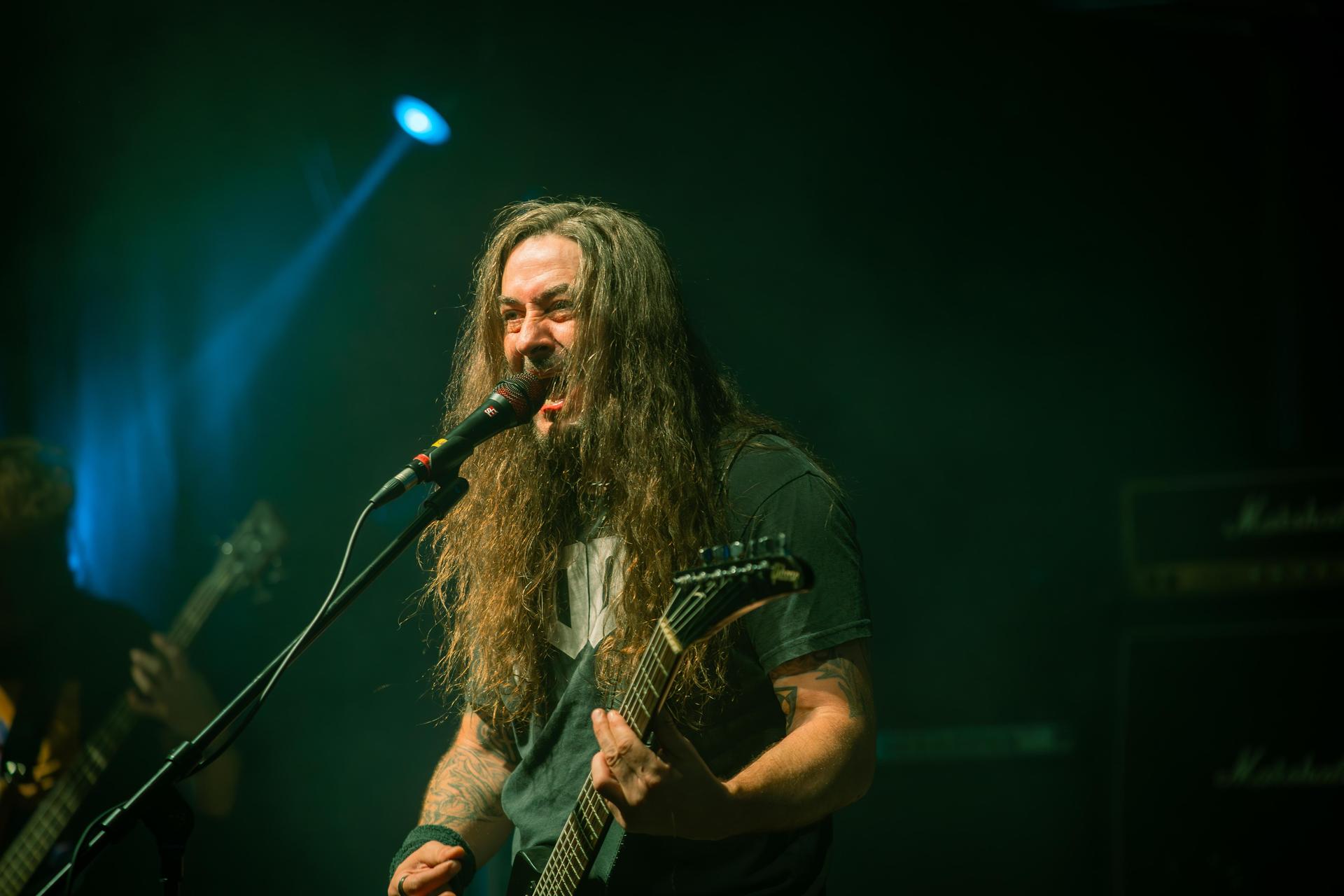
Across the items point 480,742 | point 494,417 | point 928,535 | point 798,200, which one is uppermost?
point 798,200

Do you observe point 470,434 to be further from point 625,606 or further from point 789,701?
point 789,701

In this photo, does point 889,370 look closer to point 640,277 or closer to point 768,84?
point 768,84

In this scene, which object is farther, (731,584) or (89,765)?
(89,765)

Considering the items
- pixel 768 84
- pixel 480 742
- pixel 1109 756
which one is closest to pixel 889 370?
pixel 768 84

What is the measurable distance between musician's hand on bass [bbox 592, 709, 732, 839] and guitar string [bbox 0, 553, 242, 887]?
214 centimetres

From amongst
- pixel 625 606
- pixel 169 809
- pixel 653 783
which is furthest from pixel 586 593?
pixel 169 809

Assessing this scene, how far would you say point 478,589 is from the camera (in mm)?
2205

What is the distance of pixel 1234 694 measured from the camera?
2744mm

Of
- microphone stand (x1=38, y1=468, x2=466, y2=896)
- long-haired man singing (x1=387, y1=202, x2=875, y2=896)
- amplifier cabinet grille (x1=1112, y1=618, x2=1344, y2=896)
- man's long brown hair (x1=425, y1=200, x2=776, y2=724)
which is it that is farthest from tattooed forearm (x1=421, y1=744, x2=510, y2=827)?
amplifier cabinet grille (x1=1112, y1=618, x2=1344, y2=896)

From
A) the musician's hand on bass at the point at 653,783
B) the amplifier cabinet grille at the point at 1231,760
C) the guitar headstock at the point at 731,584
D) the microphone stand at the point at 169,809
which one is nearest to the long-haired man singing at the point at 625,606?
the musician's hand on bass at the point at 653,783

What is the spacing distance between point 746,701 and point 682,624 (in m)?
0.34

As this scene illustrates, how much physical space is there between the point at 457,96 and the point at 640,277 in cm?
148

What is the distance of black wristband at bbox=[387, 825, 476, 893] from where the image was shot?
193cm

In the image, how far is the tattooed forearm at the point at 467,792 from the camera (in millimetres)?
2066
